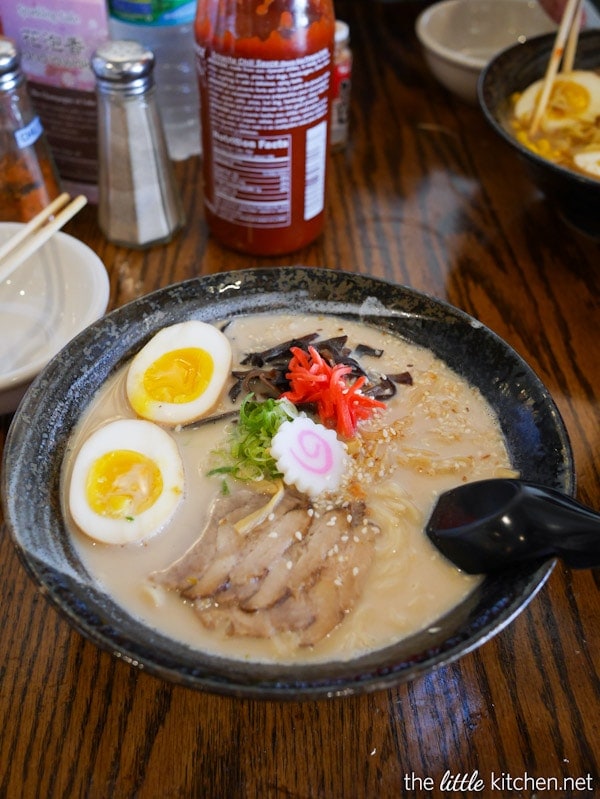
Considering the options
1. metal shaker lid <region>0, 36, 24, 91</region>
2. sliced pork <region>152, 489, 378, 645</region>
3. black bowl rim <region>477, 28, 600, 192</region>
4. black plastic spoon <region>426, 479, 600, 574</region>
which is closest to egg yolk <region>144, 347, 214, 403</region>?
sliced pork <region>152, 489, 378, 645</region>

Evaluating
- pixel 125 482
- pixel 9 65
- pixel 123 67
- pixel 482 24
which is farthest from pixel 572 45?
pixel 125 482

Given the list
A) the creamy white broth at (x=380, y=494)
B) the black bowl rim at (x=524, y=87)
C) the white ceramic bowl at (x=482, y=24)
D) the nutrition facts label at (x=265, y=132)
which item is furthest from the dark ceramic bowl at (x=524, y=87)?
the creamy white broth at (x=380, y=494)

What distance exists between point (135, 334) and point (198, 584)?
55 centimetres

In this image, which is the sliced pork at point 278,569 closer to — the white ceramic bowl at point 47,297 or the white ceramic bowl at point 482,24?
the white ceramic bowl at point 47,297

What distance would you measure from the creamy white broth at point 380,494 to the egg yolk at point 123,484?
0.05 m

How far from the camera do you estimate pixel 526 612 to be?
46.9 inches

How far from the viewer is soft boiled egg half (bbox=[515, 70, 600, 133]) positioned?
210cm

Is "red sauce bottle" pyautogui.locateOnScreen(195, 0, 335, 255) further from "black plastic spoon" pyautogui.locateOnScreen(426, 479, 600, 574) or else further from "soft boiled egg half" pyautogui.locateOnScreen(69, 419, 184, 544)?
"black plastic spoon" pyautogui.locateOnScreen(426, 479, 600, 574)

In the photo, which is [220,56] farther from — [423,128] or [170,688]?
[170,688]

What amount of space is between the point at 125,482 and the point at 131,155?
0.96 metres

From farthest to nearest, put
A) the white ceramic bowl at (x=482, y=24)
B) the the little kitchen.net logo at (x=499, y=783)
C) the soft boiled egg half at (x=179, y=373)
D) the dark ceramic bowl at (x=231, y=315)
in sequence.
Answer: the white ceramic bowl at (x=482, y=24) → the soft boiled egg half at (x=179, y=373) → the the little kitchen.net logo at (x=499, y=783) → the dark ceramic bowl at (x=231, y=315)

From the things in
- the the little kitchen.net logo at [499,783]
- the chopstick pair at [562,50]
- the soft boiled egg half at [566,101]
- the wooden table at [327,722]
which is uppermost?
the chopstick pair at [562,50]

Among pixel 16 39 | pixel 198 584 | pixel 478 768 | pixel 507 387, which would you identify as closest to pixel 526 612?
pixel 478 768

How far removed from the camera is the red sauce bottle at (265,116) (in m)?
1.48
